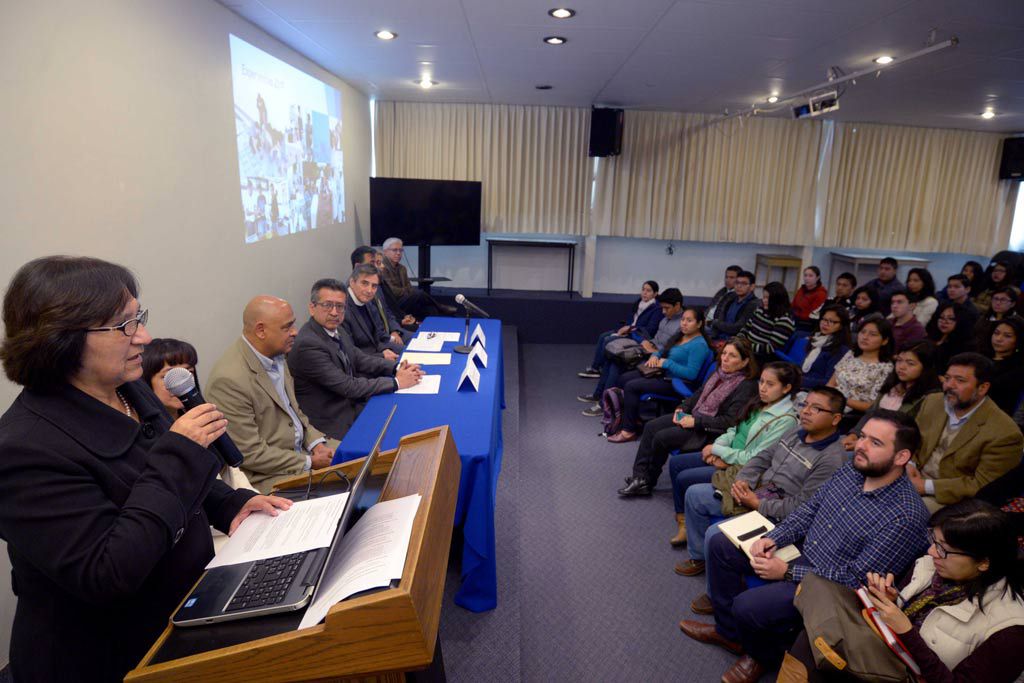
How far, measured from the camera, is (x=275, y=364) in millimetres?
2475

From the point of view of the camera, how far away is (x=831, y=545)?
2.07m

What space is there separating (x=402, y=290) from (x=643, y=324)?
2.59 metres

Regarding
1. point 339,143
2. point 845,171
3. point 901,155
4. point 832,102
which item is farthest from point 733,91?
point 339,143

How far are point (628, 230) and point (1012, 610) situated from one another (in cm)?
675

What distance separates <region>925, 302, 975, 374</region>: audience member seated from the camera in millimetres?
4714

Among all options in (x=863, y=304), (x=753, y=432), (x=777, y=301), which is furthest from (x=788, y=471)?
(x=863, y=304)

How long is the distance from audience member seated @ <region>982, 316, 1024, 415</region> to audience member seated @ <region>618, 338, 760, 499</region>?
5.64ft

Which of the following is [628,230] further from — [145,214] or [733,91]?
[145,214]

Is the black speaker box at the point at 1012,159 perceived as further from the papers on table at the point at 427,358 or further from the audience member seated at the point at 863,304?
the papers on table at the point at 427,358

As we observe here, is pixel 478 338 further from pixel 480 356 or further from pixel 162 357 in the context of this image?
pixel 162 357

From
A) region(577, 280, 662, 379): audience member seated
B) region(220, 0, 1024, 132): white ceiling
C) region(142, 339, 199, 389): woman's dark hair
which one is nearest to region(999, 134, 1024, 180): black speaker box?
region(220, 0, 1024, 132): white ceiling

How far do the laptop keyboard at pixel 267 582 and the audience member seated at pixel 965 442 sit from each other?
110 inches

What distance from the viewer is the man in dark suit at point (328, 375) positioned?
296 centimetres

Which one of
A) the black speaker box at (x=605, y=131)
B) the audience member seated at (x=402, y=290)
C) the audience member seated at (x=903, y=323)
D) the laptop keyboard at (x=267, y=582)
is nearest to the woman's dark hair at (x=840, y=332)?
the audience member seated at (x=903, y=323)
